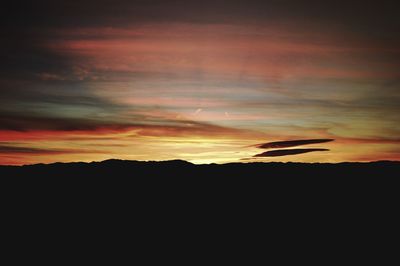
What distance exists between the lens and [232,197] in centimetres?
3750

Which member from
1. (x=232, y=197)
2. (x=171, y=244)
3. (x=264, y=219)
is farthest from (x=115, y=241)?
(x=232, y=197)

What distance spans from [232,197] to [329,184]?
8763 millimetres

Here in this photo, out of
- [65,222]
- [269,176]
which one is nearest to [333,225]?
[269,176]

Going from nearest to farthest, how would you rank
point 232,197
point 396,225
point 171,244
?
1. point 171,244
2. point 396,225
3. point 232,197

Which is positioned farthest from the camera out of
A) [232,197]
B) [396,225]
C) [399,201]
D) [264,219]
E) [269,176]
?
[269,176]

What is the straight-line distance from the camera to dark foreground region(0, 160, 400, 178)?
42969 millimetres

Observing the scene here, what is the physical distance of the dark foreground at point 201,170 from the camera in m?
43.0

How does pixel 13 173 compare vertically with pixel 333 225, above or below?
above

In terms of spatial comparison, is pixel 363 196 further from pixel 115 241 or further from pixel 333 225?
pixel 115 241

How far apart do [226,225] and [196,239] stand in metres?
3.42

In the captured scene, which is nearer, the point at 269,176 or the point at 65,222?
the point at 65,222

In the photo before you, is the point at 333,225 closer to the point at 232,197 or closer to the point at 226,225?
the point at 226,225

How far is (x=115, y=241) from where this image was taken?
27.0 m

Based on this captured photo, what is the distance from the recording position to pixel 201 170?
4453 centimetres
